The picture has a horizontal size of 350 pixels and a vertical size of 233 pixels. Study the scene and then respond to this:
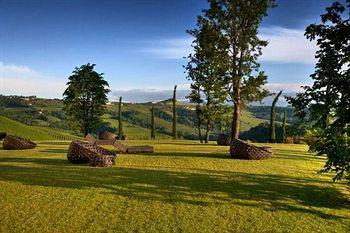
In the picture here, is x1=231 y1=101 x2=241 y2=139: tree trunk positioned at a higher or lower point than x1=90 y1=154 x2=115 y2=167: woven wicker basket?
higher

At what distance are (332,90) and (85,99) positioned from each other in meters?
53.1

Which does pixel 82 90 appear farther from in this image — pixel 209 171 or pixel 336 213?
pixel 336 213

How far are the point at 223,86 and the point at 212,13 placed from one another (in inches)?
353

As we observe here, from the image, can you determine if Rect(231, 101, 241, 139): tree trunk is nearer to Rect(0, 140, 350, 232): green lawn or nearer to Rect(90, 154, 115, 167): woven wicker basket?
Rect(0, 140, 350, 232): green lawn

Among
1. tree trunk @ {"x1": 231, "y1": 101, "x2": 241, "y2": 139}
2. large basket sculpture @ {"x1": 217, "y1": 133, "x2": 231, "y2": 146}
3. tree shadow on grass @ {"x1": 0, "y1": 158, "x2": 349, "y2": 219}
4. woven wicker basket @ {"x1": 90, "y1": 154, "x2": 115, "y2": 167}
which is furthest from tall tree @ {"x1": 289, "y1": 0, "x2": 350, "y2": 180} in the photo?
large basket sculpture @ {"x1": 217, "y1": 133, "x2": 231, "y2": 146}

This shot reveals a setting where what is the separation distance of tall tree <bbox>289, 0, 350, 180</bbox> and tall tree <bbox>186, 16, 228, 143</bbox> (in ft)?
88.1

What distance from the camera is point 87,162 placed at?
78.3ft

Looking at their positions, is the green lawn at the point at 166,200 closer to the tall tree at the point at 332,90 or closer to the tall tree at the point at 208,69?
the tall tree at the point at 332,90

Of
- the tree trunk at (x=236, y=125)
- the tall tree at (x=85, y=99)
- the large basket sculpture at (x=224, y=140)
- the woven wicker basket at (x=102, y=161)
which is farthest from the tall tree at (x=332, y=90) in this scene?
the tall tree at (x=85, y=99)

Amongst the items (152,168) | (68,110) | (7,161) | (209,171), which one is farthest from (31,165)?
(68,110)

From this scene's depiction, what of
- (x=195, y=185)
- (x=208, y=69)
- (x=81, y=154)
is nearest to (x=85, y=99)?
(x=208, y=69)

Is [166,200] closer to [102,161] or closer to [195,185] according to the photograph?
[195,185]

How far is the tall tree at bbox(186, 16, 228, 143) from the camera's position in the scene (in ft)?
138

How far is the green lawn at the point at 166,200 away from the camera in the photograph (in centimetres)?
1195
